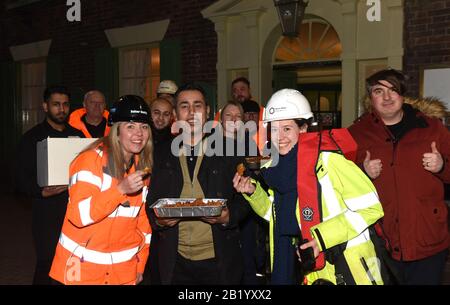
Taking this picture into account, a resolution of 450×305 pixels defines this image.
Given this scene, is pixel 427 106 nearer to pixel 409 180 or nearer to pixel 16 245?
pixel 409 180

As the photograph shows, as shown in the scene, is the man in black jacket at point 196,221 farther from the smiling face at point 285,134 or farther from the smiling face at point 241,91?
the smiling face at point 241,91

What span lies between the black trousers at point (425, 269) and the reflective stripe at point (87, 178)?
1.99 meters

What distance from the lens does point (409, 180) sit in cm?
337

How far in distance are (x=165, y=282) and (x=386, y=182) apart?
1.57 m

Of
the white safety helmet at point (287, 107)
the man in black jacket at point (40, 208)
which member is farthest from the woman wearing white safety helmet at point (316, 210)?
the man in black jacket at point (40, 208)

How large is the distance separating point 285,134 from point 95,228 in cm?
115

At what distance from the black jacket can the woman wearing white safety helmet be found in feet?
1.34

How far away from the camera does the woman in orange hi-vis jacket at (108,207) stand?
2729 mm

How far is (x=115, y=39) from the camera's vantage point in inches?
438

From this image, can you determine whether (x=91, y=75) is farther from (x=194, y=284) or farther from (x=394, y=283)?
(x=394, y=283)
